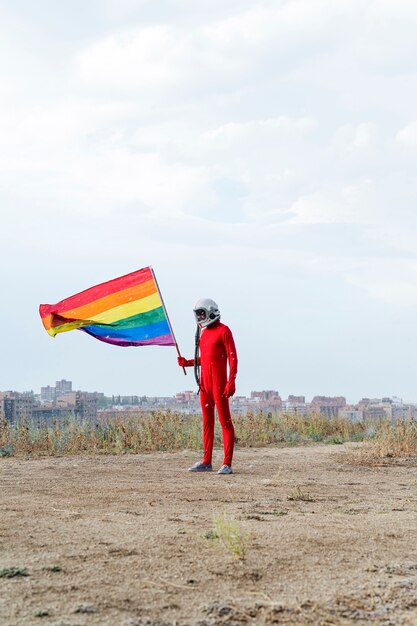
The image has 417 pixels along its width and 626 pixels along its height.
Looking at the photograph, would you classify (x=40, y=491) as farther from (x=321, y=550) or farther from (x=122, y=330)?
(x=321, y=550)


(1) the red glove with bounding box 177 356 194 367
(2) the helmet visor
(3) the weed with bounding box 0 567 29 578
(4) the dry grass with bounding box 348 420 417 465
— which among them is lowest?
(3) the weed with bounding box 0 567 29 578

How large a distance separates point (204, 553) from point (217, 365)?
527cm

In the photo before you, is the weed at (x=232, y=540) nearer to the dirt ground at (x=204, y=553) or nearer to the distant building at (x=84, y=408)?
the dirt ground at (x=204, y=553)

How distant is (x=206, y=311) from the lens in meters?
10.3

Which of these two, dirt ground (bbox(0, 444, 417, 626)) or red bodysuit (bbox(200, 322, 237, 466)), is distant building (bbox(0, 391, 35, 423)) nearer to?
red bodysuit (bbox(200, 322, 237, 466))

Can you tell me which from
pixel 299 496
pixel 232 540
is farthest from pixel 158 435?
pixel 232 540

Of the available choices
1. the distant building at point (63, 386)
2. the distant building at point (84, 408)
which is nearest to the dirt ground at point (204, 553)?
the distant building at point (84, 408)

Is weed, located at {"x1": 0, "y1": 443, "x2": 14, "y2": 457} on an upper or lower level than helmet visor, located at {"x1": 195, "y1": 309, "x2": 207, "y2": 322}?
lower

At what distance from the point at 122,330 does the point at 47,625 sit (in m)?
7.74

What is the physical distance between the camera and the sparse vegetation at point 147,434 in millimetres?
14602

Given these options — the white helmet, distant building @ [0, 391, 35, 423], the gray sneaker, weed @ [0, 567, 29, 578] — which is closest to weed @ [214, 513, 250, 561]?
weed @ [0, 567, 29, 578]

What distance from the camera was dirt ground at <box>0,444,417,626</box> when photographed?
155 inches

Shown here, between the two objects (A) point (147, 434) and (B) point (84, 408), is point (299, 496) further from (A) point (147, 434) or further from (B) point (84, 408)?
(B) point (84, 408)

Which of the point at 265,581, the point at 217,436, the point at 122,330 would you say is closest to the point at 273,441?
the point at 217,436
